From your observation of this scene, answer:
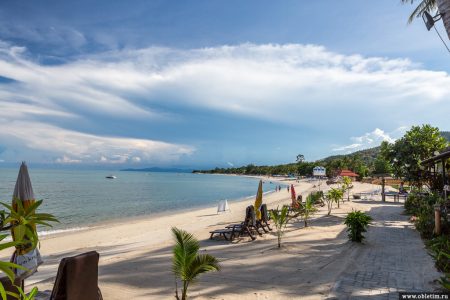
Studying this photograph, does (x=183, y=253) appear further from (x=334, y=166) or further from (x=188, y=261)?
(x=334, y=166)

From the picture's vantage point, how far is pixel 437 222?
8.98 meters

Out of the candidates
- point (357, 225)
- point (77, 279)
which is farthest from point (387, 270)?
point (77, 279)

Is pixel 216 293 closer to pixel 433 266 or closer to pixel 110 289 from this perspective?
pixel 110 289

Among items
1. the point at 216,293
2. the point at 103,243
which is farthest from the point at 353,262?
the point at 103,243

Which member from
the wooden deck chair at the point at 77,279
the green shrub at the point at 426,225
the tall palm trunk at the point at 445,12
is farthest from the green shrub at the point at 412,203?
the wooden deck chair at the point at 77,279

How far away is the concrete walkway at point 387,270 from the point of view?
535 cm

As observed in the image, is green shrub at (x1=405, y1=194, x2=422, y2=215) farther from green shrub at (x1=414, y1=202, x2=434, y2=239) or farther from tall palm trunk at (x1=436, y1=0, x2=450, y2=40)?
tall palm trunk at (x1=436, y1=0, x2=450, y2=40)

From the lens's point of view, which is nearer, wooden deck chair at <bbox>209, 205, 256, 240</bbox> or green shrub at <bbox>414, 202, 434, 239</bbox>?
green shrub at <bbox>414, 202, 434, 239</bbox>

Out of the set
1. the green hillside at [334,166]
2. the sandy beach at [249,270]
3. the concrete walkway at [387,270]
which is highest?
the green hillside at [334,166]

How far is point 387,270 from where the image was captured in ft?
21.4

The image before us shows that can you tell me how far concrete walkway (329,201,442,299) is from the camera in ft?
17.6

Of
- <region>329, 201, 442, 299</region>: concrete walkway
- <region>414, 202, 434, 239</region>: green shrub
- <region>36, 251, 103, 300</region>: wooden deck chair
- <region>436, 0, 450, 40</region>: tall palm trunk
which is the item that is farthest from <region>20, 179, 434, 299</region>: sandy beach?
<region>436, 0, 450, 40</region>: tall palm trunk

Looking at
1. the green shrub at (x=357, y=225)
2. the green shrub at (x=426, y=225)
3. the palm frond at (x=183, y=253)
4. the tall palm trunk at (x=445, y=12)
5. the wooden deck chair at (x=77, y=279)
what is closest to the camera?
the wooden deck chair at (x=77, y=279)

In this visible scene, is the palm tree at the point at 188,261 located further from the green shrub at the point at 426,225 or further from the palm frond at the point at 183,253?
the green shrub at the point at 426,225
